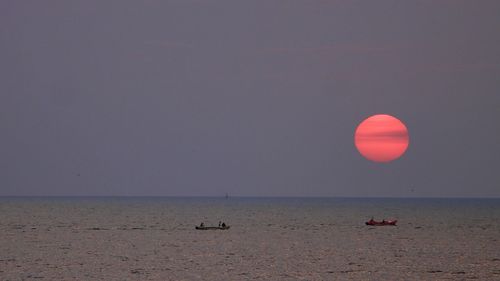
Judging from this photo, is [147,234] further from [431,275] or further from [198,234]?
[431,275]

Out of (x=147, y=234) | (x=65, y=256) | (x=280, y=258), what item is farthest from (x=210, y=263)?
(x=147, y=234)

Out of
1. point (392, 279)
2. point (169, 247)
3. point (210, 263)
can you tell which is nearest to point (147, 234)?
point (169, 247)

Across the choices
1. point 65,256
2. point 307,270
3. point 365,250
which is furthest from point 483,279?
point 65,256

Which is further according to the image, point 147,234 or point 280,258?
point 147,234

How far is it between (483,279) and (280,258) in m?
26.2

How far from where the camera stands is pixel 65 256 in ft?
310

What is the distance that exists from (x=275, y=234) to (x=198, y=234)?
1295cm

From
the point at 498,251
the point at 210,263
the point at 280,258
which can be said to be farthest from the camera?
the point at 498,251

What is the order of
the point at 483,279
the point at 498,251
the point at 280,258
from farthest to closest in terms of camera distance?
the point at 498,251 < the point at 280,258 < the point at 483,279

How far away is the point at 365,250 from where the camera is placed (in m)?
106

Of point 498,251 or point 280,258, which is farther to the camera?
point 498,251

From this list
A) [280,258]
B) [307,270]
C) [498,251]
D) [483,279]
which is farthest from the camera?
[498,251]

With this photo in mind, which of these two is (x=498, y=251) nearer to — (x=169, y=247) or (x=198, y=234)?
(x=169, y=247)

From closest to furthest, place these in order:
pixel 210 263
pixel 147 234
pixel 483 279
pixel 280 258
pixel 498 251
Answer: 1. pixel 483 279
2. pixel 210 263
3. pixel 280 258
4. pixel 498 251
5. pixel 147 234
